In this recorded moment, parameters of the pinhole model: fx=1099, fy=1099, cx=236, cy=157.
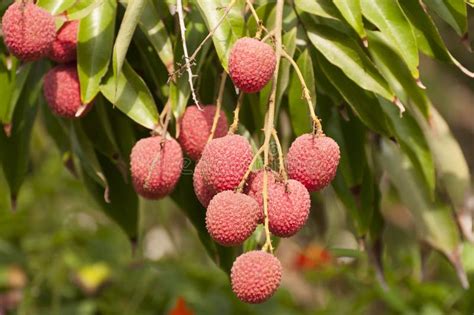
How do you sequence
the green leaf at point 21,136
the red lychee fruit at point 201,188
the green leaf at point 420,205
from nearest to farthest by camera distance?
the red lychee fruit at point 201,188
the green leaf at point 21,136
the green leaf at point 420,205

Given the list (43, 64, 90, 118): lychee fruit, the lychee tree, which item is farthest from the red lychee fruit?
(43, 64, 90, 118): lychee fruit

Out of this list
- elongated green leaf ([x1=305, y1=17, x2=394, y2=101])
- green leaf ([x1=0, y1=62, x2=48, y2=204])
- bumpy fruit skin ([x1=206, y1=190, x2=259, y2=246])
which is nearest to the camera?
bumpy fruit skin ([x1=206, y1=190, x2=259, y2=246])

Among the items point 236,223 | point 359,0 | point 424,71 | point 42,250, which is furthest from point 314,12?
point 424,71

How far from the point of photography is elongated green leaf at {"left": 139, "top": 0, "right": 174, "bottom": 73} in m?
1.37

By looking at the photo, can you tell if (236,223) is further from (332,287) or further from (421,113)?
(332,287)

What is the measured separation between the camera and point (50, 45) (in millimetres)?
1329

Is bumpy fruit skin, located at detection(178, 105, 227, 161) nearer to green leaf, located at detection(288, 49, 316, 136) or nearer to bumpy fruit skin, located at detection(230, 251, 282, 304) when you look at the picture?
green leaf, located at detection(288, 49, 316, 136)

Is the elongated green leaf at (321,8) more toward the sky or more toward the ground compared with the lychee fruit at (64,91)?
more toward the sky

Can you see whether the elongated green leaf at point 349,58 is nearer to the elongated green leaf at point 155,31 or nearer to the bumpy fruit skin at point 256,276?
the elongated green leaf at point 155,31

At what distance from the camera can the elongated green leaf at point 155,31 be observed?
53.8 inches

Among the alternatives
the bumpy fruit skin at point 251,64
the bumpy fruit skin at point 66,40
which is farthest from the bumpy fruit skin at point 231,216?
the bumpy fruit skin at point 66,40

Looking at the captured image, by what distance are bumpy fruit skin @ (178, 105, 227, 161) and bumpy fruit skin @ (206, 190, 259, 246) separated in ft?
0.60

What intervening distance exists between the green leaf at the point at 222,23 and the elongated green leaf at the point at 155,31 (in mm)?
79

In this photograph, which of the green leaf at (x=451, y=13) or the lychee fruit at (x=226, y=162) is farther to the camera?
the green leaf at (x=451, y=13)
